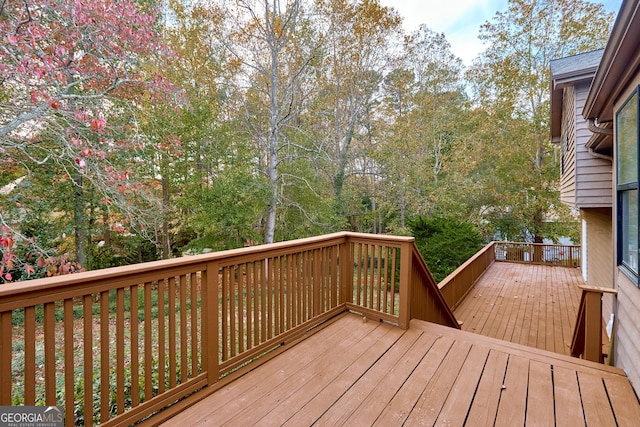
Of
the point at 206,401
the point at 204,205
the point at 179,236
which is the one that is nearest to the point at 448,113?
the point at 204,205

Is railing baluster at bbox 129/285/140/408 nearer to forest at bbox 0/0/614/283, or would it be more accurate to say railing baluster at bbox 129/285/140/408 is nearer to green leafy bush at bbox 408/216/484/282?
forest at bbox 0/0/614/283

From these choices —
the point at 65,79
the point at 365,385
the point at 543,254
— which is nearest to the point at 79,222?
the point at 65,79

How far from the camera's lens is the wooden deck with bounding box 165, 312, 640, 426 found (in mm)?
1901

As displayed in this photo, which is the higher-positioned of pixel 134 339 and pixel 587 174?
pixel 587 174

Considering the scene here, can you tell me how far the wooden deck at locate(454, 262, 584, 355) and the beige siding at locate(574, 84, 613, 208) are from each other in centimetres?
224

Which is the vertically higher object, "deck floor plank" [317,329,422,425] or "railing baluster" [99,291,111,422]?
"railing baluster" [99,291,111,422]

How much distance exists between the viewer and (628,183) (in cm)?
254

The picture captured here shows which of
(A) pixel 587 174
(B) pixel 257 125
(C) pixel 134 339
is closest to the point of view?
(C) pixel 134 339

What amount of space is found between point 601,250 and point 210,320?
7465mm

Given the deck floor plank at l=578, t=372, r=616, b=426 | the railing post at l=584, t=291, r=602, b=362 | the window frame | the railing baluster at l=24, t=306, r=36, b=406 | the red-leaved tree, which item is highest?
the red-leaved tree

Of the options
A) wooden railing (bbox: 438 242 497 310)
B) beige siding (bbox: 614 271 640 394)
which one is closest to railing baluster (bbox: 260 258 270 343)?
beige siding (bbox: 614 271 640 394)

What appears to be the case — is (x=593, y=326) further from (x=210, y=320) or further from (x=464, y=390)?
(x=210, y=320)

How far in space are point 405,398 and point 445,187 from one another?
42.0 feet

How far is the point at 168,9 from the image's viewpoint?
919cm
